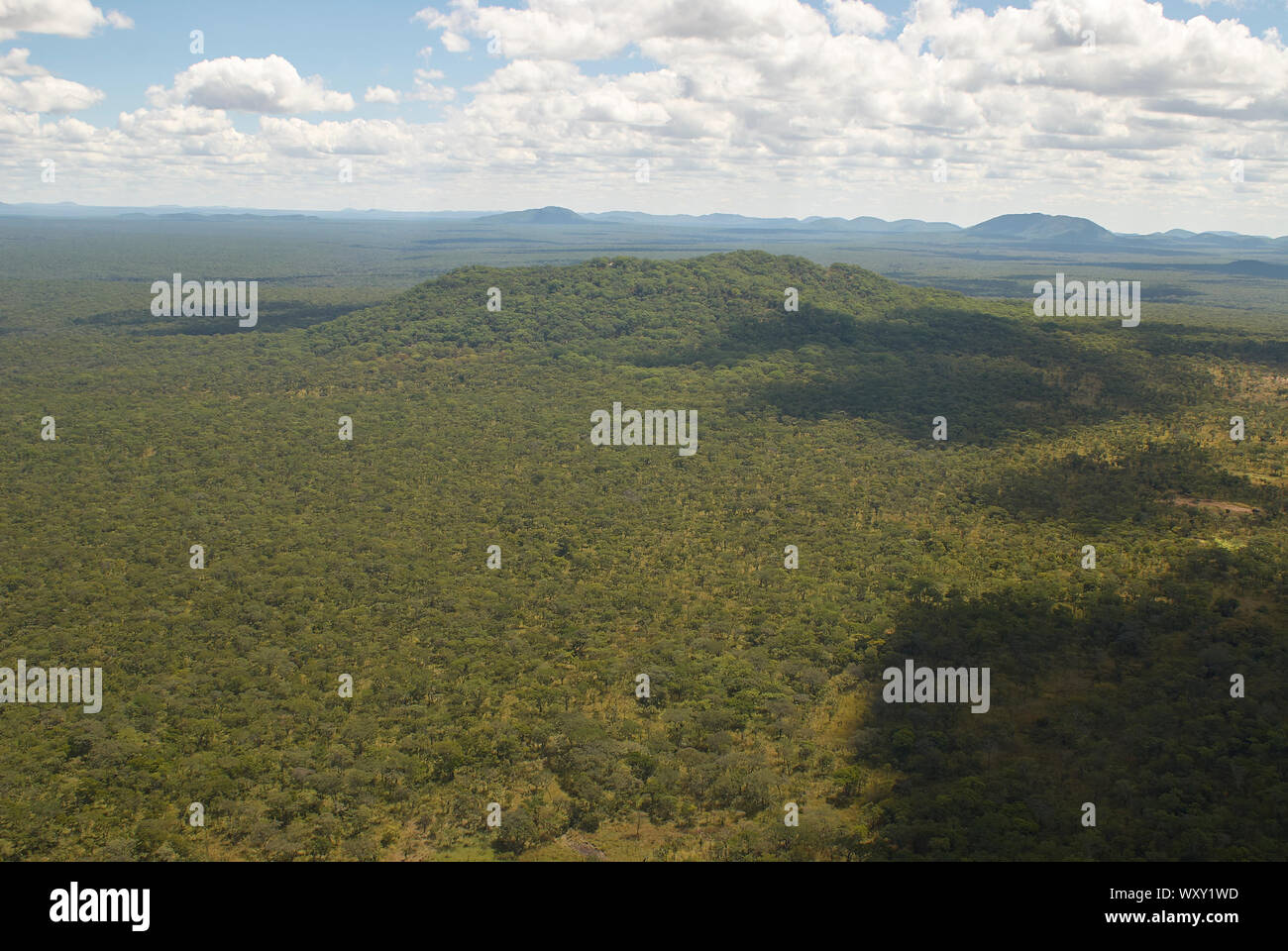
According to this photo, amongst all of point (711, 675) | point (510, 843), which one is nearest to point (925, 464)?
point (711, 675)

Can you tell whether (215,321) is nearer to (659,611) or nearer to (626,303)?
(626,303)

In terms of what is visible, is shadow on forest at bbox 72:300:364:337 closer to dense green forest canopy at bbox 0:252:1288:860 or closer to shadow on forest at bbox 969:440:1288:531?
dense green forest canopy at bbox 0:252:1288:860

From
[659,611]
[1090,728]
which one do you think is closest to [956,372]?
[659,611]

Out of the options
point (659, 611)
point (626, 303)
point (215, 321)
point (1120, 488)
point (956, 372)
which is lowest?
point (659, 611)

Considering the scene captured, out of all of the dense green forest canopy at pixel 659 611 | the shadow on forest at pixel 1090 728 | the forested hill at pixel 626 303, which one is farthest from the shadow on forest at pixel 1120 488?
the forested hill at pixel 626 303

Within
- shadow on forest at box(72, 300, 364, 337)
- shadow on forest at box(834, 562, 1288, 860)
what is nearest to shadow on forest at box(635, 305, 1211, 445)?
shadow on forest at box(834, 562, 1288, 860)

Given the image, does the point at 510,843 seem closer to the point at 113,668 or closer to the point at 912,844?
the point at 912,844

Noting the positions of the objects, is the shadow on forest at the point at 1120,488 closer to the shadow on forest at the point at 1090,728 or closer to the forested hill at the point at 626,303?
the shadow on forest at the point at 1090,728
